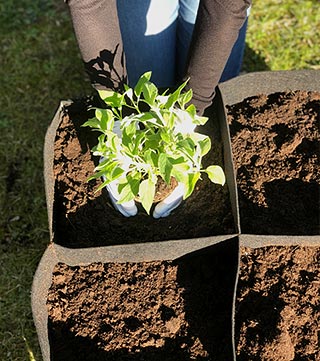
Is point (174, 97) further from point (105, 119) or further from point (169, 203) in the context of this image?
point (169, 203)

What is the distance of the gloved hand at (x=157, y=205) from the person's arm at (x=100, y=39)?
0.44ft

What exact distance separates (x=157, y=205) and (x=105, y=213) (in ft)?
0.52

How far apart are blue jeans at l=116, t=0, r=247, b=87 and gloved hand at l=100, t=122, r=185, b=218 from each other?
1.31 ft

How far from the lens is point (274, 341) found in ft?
4.79

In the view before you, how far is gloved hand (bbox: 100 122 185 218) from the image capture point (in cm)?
153

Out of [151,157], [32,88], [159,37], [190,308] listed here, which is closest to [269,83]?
[159,37]

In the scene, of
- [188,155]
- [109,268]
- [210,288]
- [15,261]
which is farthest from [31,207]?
[188,155]

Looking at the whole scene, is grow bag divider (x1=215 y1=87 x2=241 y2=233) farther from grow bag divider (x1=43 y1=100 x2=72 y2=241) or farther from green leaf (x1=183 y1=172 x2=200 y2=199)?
grow bag divider (x1=43 y1=100 x2=72 y2=241)

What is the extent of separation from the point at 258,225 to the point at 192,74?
0.48 m

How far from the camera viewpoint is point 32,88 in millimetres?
2264

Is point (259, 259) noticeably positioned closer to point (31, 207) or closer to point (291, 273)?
point (291, 273)

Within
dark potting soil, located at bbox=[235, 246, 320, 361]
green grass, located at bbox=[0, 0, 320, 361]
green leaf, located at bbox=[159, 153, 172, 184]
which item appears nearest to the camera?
green leaf, located at bbox=[159, 153, 172, 184]

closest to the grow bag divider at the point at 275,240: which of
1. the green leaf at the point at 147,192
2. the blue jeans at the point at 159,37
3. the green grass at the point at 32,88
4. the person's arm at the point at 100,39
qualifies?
the green leaf at the point at 147,192

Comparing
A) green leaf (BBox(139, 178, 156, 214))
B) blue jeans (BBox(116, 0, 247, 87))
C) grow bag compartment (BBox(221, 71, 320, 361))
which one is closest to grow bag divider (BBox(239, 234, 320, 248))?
grow bag compartment (BBox(221, 71, 320, 361))
